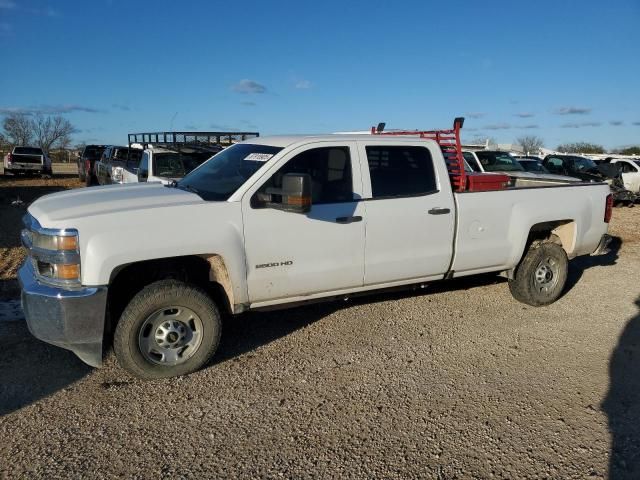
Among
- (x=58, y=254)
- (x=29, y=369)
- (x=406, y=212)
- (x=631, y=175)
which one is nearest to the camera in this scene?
(x=58, y=254)

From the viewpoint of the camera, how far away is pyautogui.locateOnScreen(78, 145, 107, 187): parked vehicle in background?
1998 centimetres

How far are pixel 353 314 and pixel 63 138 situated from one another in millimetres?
78236

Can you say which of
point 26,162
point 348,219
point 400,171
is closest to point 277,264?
point 348,219

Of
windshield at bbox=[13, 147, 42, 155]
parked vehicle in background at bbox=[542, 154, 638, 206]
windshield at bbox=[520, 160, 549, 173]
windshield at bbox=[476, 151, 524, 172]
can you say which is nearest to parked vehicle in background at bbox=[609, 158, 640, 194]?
parked vehicle in background at bbox=[542, 154, 638, 206]

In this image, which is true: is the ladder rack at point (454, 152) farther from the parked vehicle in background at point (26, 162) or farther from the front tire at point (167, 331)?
the parked vehicle in background at point (26, 162)

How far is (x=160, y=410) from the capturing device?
372 cm

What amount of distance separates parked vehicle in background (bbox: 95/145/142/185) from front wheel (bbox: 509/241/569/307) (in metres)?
9.63

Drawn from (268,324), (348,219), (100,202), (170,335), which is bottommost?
(268,324)

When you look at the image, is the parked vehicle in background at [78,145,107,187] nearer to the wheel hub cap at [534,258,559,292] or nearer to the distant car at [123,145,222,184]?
the distant car at [123,145,222,184]

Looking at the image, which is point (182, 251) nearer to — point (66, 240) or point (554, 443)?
point (66, 240)

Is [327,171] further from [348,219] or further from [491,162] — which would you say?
[491,162]

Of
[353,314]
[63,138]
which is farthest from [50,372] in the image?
[63,138]

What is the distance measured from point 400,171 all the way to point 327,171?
0.79 meters

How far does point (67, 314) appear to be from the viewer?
370 cm
